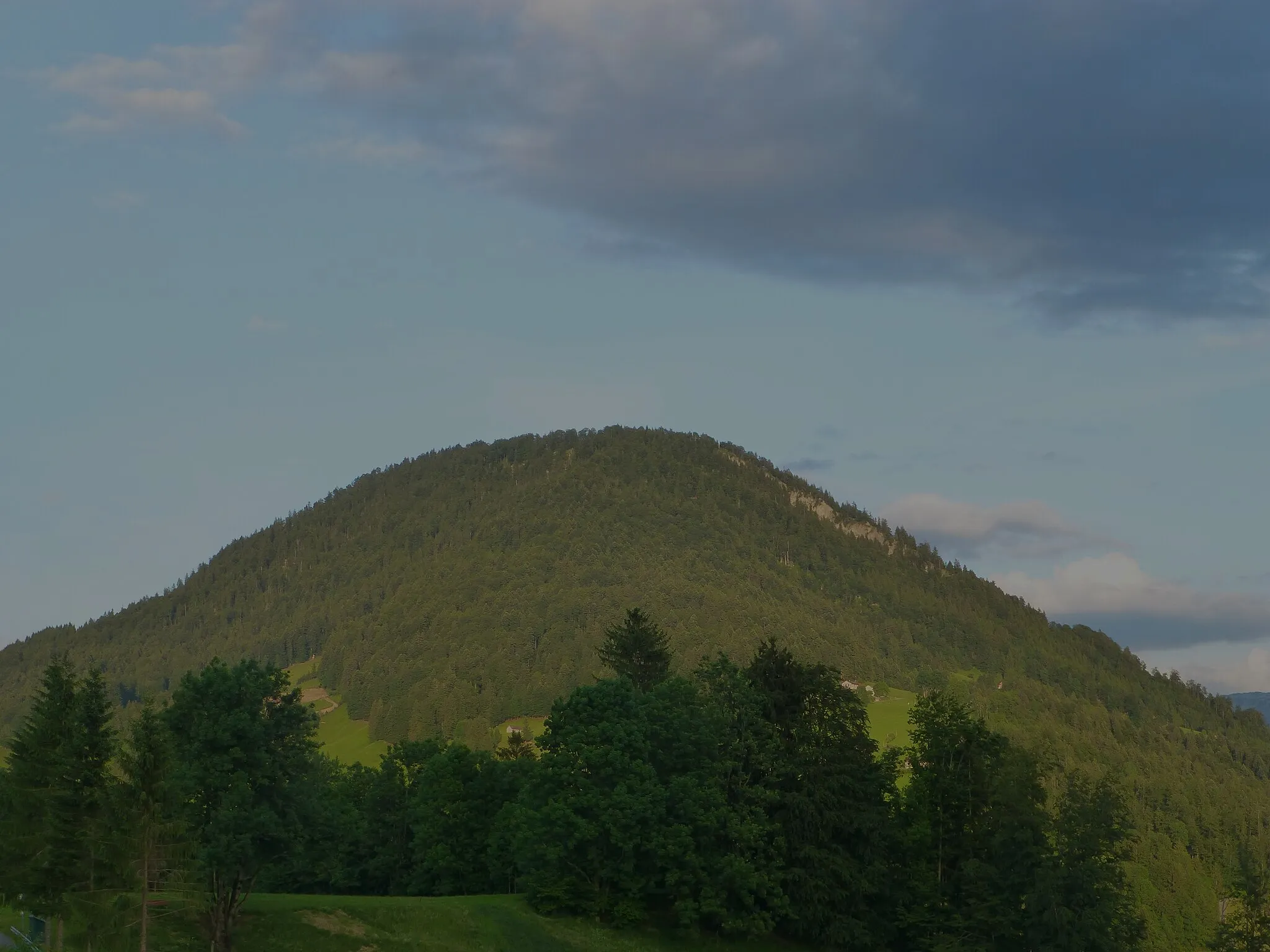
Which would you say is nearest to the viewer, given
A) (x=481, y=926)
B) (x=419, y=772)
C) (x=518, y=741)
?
(x=481, y=926)

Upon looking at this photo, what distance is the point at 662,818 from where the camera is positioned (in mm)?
77938

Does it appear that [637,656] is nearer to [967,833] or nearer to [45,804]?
[967,833]

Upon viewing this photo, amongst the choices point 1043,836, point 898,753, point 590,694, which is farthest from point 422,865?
point 1043,836

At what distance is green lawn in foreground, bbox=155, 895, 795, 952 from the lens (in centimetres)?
6506

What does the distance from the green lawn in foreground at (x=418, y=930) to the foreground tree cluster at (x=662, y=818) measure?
162 centimetres

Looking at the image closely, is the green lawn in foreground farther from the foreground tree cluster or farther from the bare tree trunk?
the bare tree trunk

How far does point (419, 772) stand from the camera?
94.9 m

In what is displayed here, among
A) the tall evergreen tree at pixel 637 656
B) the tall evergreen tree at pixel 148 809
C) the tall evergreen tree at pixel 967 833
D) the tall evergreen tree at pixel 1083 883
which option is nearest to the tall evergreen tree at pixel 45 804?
the tall evergreen tree at pixel 148 809

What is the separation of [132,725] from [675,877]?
34.2m

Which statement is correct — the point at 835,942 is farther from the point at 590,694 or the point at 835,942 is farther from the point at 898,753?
the point at 590,694

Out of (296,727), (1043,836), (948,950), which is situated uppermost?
(296,727)

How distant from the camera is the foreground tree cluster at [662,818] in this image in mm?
62188

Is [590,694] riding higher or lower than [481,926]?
higher

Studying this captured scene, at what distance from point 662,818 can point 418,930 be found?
17.0 metres
